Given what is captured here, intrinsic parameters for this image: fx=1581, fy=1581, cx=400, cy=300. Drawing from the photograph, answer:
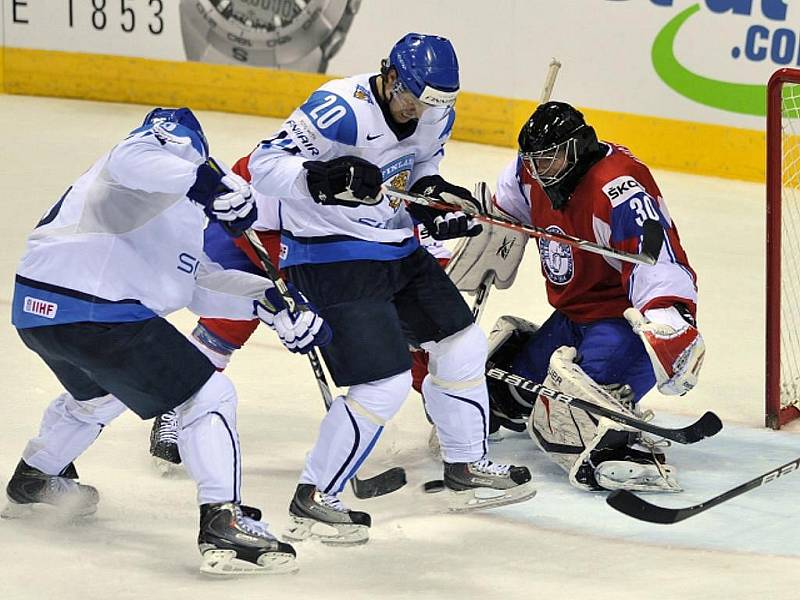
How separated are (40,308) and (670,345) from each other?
4.82 ft

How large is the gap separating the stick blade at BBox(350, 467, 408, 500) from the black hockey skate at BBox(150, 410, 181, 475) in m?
0.48

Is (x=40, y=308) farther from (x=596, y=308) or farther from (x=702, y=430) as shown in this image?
(x=702, y=430)

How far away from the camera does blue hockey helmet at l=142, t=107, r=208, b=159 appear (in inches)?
127

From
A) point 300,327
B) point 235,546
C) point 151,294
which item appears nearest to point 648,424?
point 300,327

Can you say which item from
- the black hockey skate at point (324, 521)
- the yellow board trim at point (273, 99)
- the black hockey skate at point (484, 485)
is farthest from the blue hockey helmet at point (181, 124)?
the yellow board trim at point (273, 99)

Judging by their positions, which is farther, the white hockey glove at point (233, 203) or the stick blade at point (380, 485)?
the stick blade at point (380, 485)

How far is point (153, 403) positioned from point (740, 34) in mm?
4233

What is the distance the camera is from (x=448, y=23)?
7.54 meters

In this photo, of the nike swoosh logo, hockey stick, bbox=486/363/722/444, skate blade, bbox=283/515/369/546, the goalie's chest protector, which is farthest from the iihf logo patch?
the nike swoosh logo

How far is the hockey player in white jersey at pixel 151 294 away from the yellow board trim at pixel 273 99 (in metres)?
4.13

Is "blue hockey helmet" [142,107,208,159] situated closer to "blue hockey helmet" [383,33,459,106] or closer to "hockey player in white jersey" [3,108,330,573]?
"hockey player in white jersey" [3,108,330,573]

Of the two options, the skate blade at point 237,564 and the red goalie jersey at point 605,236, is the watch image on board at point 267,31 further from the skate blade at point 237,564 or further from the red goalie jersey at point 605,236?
the skate blade at point 237,564

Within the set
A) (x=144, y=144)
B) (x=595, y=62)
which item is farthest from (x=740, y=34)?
(x=144, y=144)

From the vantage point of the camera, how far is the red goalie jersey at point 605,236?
3844 millimetres
